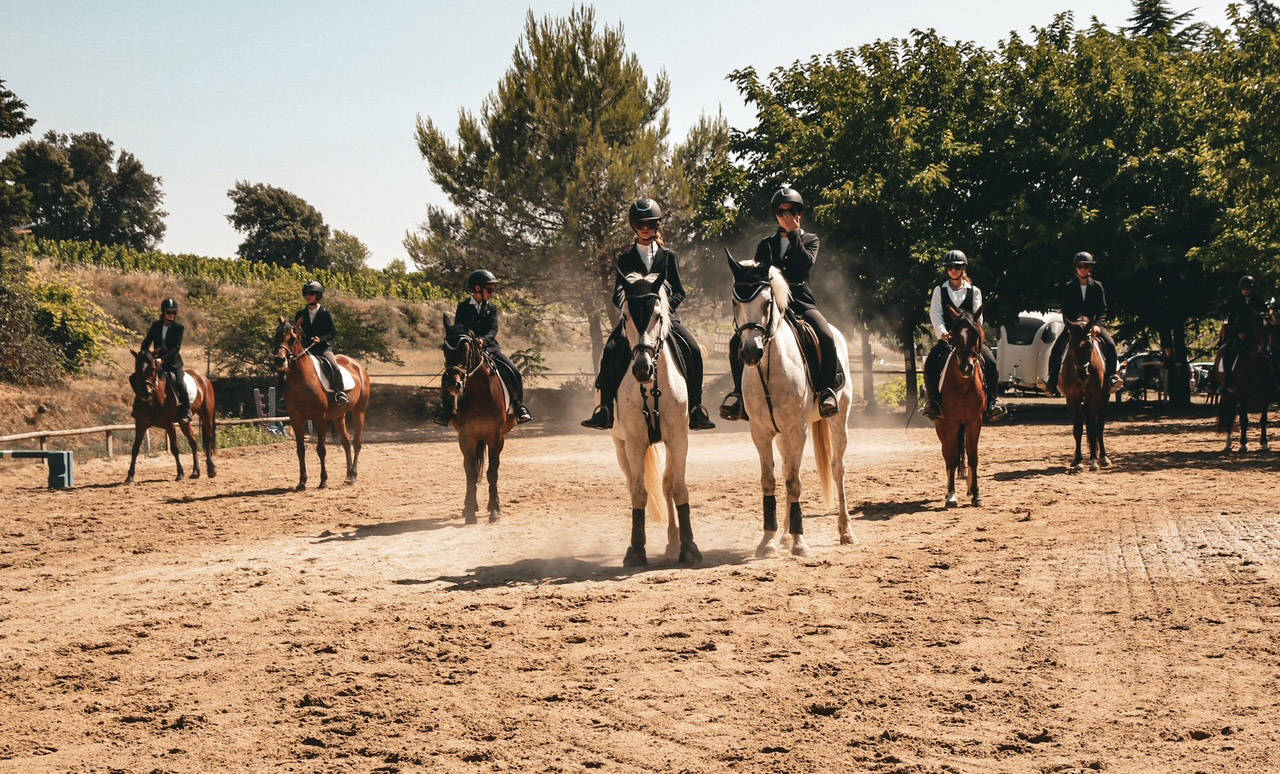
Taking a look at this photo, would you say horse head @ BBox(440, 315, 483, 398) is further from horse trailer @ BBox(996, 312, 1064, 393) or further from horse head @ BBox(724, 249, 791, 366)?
horse trailer @ BBox(996, 312, 1064, 393)

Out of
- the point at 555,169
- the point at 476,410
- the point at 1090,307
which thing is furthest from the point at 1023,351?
the point at 476,410

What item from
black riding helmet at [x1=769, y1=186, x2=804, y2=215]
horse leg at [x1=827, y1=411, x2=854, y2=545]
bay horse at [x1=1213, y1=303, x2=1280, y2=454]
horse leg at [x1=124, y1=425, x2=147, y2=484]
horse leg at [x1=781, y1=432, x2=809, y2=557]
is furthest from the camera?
horse leg at [x1=124, y1=425, x2=147, y2=484]

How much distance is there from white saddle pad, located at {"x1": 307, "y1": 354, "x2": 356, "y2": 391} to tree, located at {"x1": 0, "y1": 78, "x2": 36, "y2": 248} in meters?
20.1

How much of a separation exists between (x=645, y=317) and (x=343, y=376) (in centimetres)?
968

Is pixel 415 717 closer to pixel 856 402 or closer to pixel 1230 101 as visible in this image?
pixel 1230 101

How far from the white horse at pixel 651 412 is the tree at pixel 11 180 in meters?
29.3

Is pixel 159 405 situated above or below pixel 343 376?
below

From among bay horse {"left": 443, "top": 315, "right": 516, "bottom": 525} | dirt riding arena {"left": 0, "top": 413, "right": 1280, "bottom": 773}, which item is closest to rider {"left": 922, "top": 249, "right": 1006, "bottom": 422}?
dirt riding arena {"left": 0, "top": 413, "right": 1280, "bottom": 773}

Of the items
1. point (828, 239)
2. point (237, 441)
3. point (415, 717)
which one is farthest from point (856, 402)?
point (415, 717)

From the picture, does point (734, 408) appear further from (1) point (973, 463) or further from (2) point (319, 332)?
(2) point (319, 332)

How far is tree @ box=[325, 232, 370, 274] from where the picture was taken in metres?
98.6

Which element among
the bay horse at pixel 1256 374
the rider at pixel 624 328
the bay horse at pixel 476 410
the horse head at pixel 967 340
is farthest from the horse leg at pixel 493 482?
the bay horse at pixel 1256 374

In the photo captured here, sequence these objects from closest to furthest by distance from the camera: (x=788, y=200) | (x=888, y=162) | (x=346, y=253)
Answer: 1. (x=788, y=200)
2. (x=888, y=162)
3. (x=346, y=253)

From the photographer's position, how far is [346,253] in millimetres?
107500
